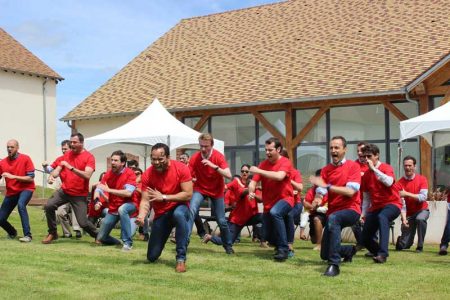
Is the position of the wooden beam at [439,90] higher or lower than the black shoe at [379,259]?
higher

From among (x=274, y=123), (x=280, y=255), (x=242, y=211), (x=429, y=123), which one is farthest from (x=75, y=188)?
(x=274, y=123)

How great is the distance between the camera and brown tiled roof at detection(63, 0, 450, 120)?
20.6 m

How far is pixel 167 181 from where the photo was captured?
28.7 feet

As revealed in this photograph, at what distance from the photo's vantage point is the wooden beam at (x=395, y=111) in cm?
1930

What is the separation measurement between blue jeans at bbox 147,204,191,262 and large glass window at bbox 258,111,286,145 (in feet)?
42.4

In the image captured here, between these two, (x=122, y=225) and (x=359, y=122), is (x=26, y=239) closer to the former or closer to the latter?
(x=122, y=225)

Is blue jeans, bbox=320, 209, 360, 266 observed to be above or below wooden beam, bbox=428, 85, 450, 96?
below

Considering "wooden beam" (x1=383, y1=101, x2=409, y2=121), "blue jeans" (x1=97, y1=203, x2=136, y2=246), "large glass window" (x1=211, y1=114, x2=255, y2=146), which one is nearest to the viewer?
"blue jeans" (x1=97, y1=203, x2=136, y2=246)

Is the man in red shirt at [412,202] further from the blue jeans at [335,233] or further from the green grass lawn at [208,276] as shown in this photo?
the blue jeans at [335,233]

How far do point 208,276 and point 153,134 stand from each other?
Answer: 25.8ft

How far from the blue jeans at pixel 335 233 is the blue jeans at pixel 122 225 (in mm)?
3488

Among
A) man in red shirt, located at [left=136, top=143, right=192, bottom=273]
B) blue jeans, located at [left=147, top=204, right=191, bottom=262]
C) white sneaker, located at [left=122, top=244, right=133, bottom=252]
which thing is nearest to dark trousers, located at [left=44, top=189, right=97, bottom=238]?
white sneaker, located at [left=122, top=244, right=133, bottom=252]

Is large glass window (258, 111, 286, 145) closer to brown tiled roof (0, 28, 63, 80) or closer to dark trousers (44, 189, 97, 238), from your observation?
dark trousers (44, 189, 97, 238)

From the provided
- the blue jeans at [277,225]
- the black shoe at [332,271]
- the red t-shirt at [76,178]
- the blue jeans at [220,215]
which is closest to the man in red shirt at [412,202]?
the blue jeans at [277,225]
